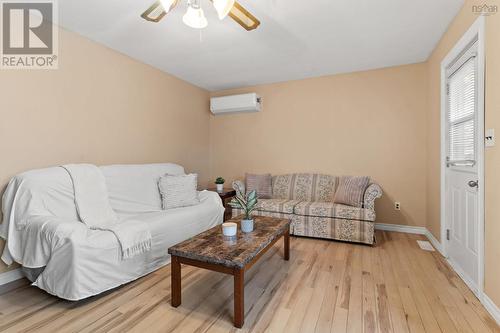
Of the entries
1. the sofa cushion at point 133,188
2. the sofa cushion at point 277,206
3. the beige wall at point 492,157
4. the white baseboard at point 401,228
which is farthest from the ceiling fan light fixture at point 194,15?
the white baseboard at point 401,228

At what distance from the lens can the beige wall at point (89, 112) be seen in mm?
2092

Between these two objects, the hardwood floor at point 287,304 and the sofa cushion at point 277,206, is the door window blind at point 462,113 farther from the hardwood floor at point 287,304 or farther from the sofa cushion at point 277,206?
the sofa cushion at point 277,206

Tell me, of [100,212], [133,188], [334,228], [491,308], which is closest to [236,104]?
[133,188]

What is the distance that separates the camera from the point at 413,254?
2598 mm

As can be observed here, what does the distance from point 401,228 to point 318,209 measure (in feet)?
4.40

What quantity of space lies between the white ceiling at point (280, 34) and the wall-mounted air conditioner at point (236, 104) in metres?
0.54

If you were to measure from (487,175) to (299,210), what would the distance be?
1.93 metres

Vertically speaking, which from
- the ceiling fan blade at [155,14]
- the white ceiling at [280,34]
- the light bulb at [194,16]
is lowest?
the light bulb at [194,16]

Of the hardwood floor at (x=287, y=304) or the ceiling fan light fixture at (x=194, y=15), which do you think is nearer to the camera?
the hardwood floor at (x=287, y=304)

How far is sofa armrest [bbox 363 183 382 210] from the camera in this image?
116 inches

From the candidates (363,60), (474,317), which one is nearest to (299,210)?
(474,317)

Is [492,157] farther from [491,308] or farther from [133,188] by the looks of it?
[133,188]

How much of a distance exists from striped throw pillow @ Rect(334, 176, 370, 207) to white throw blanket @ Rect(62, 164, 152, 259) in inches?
96.9

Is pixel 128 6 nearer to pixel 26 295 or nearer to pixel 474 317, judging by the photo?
pixel 26 295
